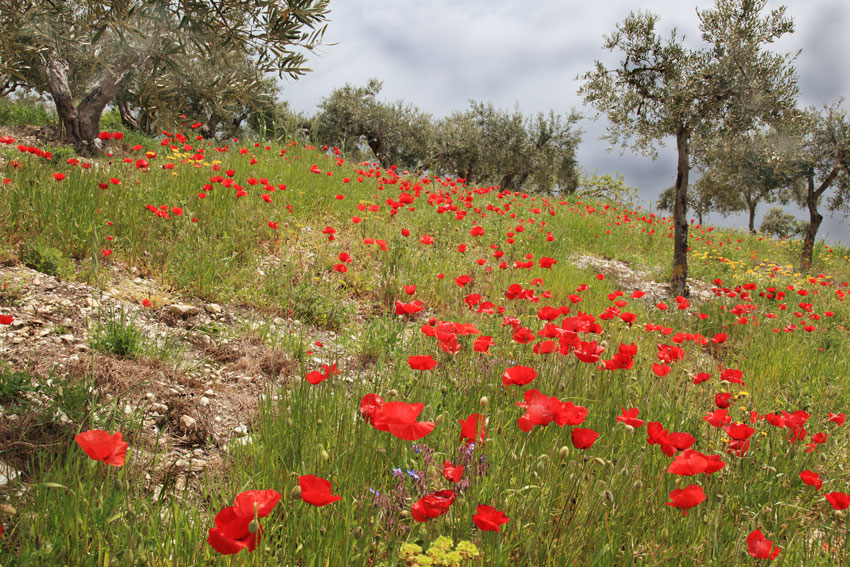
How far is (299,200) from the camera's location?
7.06m

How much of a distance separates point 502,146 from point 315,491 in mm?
31924

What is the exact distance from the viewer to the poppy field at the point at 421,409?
165cm

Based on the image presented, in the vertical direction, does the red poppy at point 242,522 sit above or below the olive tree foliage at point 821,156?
below

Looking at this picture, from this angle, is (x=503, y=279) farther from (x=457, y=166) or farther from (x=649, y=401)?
(x=457, y=166)

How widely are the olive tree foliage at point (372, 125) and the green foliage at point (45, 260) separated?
1088 inches

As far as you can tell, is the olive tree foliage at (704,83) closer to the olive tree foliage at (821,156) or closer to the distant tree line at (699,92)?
the distant tree line at (699,92)

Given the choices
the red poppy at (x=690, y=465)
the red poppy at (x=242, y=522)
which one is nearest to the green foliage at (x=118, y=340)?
the red poppy at (x=242, y=522)

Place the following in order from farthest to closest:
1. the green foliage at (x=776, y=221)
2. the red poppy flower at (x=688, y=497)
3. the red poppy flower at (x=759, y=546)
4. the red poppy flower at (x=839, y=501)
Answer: the green foliage at (x=776, y=221), the red poppy flower at (x=839, y=501), the red poppy flower at (x=688, y=497), the red poppy flower at (x=759, y=546)

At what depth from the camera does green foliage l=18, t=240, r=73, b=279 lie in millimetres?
4148

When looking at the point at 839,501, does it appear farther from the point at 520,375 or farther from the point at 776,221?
the point at 776,221

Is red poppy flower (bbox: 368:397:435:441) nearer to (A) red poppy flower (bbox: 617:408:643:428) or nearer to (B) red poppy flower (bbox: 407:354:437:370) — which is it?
(B) red poppy flower (bbox: 407:354:437:370)

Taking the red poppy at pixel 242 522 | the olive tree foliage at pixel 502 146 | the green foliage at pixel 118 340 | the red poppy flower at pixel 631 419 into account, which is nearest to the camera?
the red poppy at pixel 242 522

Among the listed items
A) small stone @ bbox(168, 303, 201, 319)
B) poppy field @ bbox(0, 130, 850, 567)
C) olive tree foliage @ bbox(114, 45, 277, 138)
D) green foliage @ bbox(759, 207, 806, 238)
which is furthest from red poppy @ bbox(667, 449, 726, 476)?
green foliage @ bbox(759, 207, 806, 238)

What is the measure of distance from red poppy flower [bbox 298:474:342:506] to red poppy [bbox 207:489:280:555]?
8 cm
